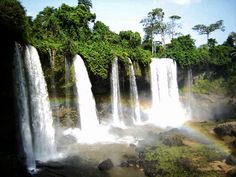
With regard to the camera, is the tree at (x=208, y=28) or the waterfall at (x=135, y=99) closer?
the waterfall at (x=135, y=99)

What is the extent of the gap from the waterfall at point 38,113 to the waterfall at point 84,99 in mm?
4668

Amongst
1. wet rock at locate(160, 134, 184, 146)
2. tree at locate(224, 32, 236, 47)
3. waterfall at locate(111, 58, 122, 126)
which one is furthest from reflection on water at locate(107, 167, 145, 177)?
tree at locate(224, 32, 236, 47)

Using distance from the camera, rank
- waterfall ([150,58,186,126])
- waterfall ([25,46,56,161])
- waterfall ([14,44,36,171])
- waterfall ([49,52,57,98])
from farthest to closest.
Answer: waterfall ([150,58,186,126])
waterfall ([49,52,57,98])
waterfall ([25,46,56,161])
waterfall ([14,44,36,171])

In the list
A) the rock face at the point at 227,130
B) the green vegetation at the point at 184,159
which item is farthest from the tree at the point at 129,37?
the green vegetation at the point at 184,159

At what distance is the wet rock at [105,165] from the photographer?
14.6m

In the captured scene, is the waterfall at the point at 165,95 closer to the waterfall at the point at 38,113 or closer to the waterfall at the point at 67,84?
the waterfall at the point at 67,84

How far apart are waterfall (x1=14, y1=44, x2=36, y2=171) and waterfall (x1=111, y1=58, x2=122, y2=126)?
11.3 m

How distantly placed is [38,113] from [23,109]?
176 cm

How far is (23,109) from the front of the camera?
15109 millimetres

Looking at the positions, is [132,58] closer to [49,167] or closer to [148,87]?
[148,87]

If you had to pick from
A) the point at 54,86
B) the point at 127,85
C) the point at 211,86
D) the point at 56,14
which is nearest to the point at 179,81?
the point at 211,86

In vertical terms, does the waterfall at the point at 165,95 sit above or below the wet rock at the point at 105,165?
above

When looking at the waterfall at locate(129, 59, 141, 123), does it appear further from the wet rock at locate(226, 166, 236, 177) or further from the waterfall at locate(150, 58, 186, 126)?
the wet rock at locate(226, 166, 236, 177)

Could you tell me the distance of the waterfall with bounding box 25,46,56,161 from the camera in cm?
1628
